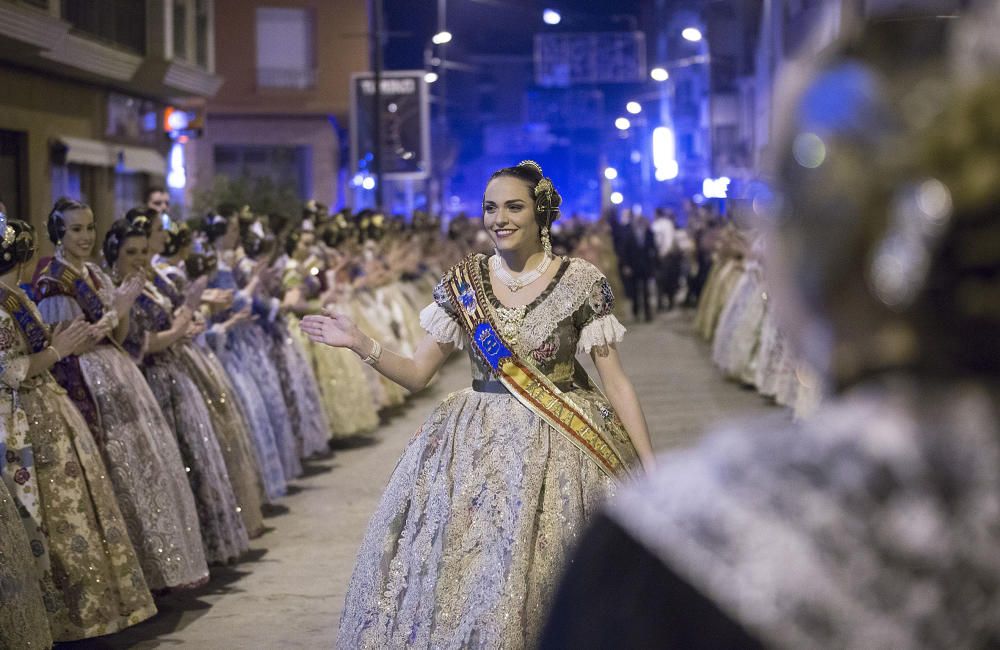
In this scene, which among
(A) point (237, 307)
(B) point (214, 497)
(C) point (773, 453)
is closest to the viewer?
(C) point (773, 453)

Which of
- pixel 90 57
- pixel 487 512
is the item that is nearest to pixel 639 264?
pixel 90 57

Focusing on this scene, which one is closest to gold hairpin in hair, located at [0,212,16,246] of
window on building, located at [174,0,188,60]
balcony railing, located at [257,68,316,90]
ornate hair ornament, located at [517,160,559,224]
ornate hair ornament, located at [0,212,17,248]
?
ornate hair ornament, located at [0,212,17,248]

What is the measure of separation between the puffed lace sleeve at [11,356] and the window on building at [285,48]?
32.4 metres

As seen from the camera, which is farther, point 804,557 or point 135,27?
point 135,27

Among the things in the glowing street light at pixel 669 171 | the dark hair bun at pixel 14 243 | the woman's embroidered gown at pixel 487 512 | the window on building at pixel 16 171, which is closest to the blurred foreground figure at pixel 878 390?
the woman's embroidered gown at pixel 487 512

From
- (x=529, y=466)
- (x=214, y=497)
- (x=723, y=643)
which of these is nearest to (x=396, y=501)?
(x=529, y=466)

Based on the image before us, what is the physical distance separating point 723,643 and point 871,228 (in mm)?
441

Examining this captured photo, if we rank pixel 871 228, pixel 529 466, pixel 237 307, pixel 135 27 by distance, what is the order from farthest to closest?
pixel 135 27, pixel 237 307, pixel 529 466, pixel 871 228

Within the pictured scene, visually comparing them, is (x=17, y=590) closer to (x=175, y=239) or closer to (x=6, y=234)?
(x=6, y=234)

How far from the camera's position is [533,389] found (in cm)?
526

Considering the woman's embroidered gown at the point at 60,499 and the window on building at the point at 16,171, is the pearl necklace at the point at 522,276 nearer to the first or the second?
the woman's embroidered gown at the point at 60,499

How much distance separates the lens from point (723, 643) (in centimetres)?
148

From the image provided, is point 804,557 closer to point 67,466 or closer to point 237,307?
point 67,466

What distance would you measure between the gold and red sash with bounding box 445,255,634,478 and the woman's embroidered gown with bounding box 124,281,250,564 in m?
3.17
